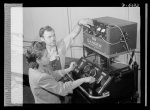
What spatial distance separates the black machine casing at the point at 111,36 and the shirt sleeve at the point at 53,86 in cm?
41

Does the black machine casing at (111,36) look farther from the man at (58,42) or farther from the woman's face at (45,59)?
the woman's face at (45,59)

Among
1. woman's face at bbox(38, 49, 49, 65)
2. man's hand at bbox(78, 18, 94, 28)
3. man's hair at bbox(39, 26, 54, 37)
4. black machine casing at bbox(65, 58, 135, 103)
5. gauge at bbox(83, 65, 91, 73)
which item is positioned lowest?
black machine casing at bbox(65, 58, 135, 103)

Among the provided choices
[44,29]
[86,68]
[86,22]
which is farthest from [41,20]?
[86,68]

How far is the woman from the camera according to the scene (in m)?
1.86

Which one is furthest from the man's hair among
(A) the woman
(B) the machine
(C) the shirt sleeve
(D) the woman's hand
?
(D) the woman's hand

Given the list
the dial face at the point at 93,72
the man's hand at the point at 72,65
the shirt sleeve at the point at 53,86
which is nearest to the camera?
the shirt sleeve at the point at 53,86

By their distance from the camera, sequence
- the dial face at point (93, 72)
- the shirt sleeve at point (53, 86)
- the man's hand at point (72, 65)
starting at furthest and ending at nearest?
the man's hand at point (72, 65) < the dial face at point (93, 72) < the shirt sleeve at point (53, 86)

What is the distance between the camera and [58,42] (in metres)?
2.18

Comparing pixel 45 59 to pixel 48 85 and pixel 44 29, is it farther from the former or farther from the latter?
pixel 44 29

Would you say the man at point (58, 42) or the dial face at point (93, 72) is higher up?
the man at point (58, 42)

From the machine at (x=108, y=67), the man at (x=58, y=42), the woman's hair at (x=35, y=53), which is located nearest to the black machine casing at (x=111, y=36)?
the machine at (x=108, y=67)

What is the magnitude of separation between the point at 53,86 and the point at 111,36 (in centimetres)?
60

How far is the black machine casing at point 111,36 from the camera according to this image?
191 cm

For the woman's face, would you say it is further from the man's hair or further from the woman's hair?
the man's hair
